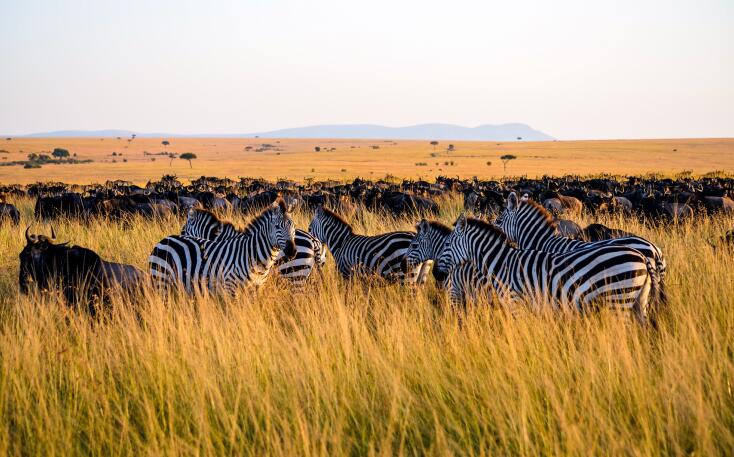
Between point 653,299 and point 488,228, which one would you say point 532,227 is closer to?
point 488,228

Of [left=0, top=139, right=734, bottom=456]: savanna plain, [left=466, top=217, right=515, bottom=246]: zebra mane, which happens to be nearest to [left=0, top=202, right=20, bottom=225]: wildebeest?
[left=0, top=139, right=734, bottom=456]: savanna plain

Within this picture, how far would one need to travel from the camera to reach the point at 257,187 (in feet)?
104

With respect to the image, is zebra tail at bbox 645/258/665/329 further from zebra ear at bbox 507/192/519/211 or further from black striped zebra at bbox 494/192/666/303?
zebra ear at bbox 507/192/519/211

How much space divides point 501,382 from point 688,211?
13314mm

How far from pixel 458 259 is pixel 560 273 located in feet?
5.15

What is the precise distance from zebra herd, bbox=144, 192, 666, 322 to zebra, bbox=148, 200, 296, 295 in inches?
0.5

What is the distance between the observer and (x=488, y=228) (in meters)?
6.89

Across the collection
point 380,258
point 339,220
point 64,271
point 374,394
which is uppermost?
point 339,220

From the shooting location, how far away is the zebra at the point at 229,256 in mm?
7465

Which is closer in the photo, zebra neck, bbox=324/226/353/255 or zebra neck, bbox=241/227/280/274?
zebra neck, bbox=241/227/280/274

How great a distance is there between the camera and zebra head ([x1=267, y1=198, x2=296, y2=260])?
7102 millimetres

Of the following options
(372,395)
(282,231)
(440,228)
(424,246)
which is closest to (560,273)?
(424,246)

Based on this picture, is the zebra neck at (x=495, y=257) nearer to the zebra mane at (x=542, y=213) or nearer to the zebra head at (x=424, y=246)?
the zebra head at (x=424, y=246)

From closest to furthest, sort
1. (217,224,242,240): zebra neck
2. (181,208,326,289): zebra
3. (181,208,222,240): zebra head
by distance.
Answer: (181,208,326,289): zebra
(217,224,242,240): zebra neck
(181,208,222,240): zebra head
